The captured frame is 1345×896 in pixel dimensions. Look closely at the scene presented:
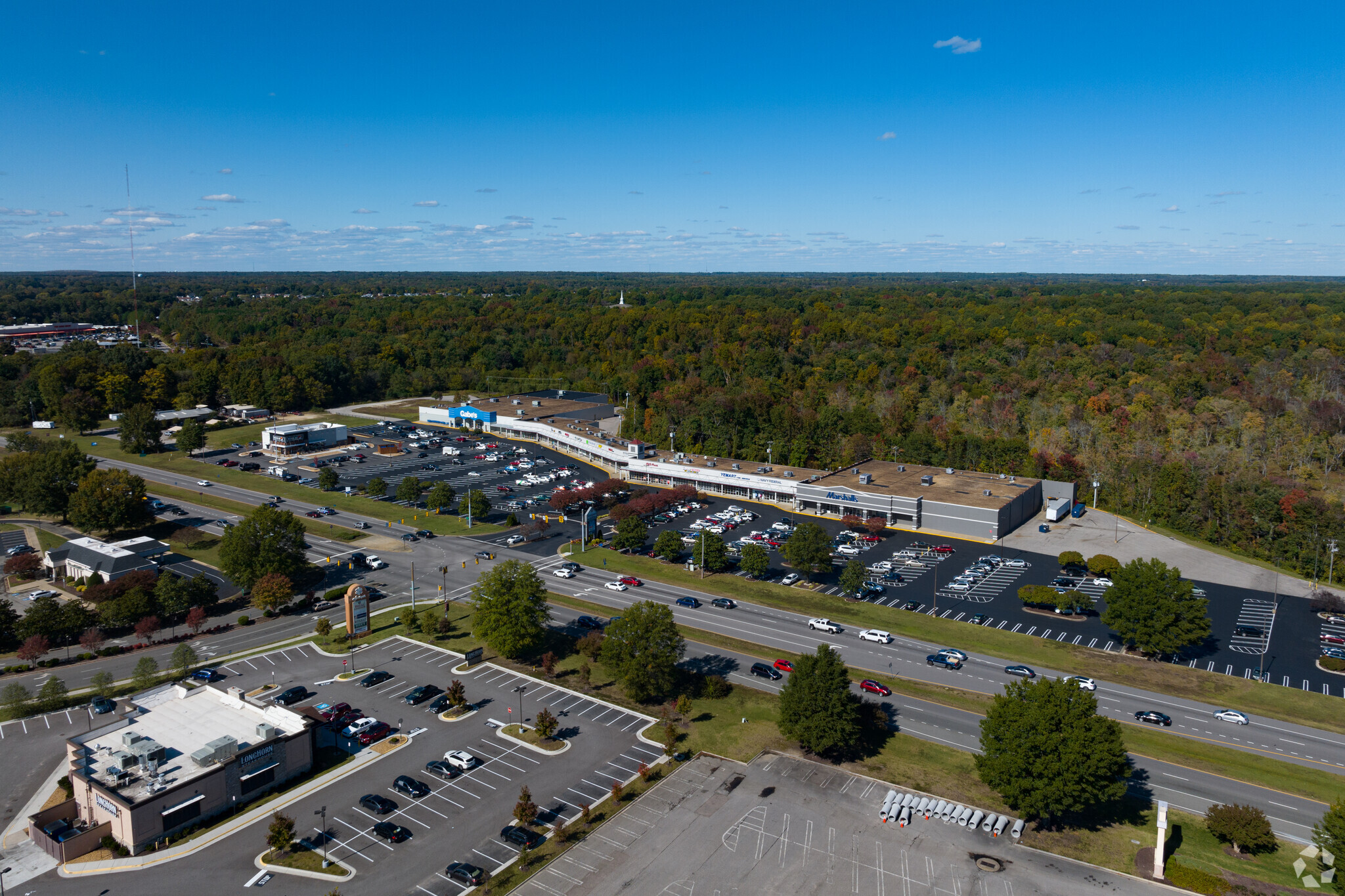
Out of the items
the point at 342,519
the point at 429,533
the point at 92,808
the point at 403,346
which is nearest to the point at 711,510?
the point at 429,533

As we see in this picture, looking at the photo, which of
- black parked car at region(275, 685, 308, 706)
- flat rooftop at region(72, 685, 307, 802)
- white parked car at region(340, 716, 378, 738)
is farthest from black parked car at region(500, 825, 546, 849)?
black parked car at region(275, 685, 308, 706)

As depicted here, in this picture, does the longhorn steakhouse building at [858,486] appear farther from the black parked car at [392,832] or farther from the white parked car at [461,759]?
the black parked car at [392,832]

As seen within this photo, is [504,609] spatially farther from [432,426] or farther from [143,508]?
[432,426]

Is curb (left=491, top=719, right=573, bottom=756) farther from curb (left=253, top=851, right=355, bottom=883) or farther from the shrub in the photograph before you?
the shrub

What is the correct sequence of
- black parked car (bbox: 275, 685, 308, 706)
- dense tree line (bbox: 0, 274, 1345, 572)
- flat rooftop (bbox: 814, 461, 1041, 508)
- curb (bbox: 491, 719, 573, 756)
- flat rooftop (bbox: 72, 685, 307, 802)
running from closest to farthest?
flat rooftop (bbox: 72, 685, 307, 802) < curb (bbox: 491, 719, 573, 756) < black parked car (bbox: 275, 685, 308, 706) < flat rooftop (bbox: 814, 461, 1041, 508) < dense tree line (bbox: 0, 274, 1345, 572)

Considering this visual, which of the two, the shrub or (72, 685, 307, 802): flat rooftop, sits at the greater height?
(72, 685, 307, 802): flat rooftop
